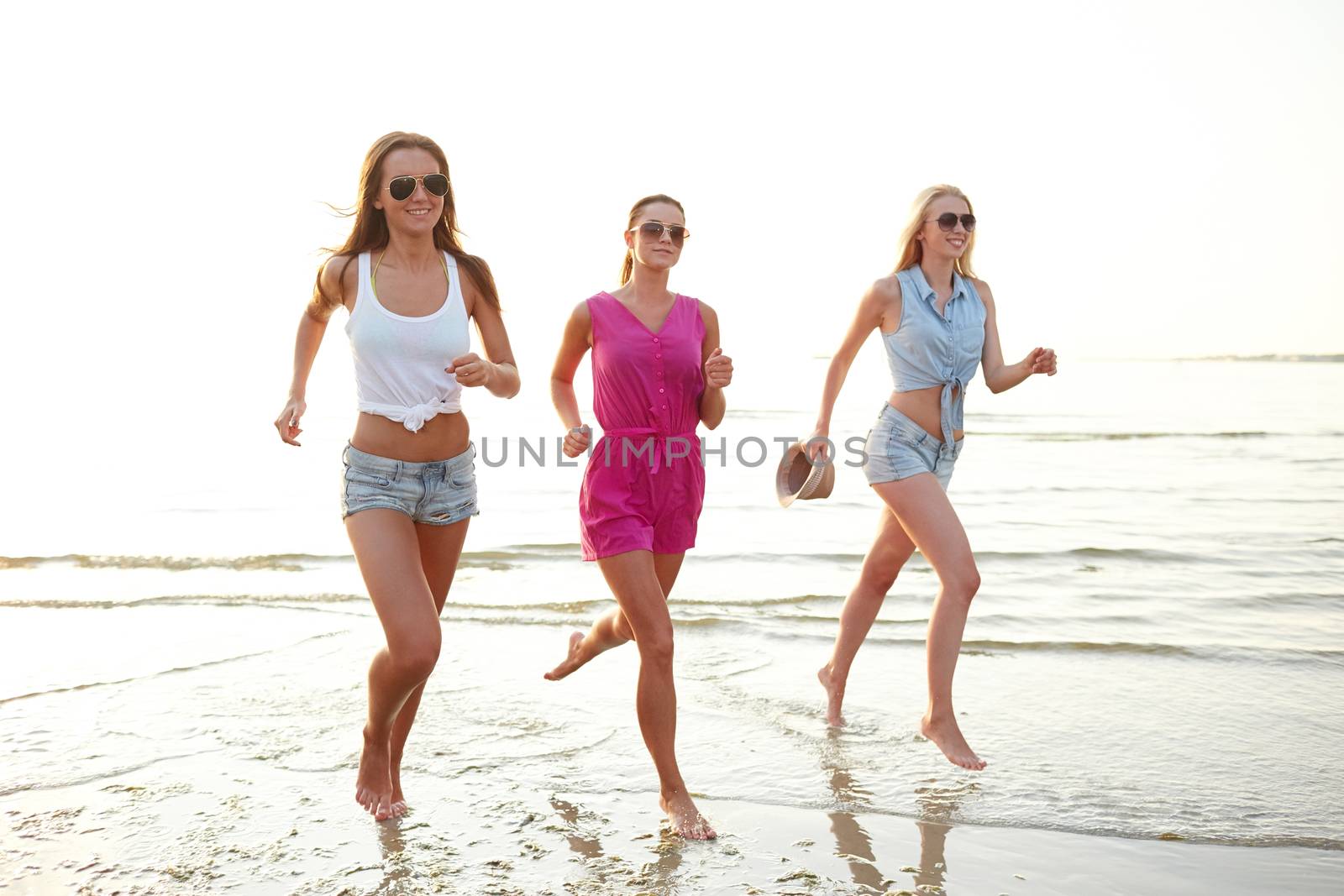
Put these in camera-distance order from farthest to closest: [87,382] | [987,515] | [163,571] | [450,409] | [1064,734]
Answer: [87,382]
[987,515]
[163,571]
[1064,734]
[450,409]

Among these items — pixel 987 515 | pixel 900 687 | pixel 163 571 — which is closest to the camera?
pixel 900 687

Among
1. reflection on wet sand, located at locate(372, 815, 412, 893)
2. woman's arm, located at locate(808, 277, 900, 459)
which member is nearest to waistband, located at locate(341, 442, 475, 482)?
reflection on wet sand, located at locate(372, 815, 412, 893)

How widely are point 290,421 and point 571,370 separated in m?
1.15

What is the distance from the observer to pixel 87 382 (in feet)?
115

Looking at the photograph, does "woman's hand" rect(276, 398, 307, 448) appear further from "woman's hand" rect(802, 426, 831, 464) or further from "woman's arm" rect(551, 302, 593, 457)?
"woman's hand" rect(802, 426, 831, 464)

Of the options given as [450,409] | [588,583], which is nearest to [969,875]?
[450,409]

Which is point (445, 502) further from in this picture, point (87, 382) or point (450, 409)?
point (87, 382)

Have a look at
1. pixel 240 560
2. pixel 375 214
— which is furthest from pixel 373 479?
pixel 240 560

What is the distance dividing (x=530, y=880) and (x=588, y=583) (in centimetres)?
605

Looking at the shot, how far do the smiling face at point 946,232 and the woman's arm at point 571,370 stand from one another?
1772 millimetres

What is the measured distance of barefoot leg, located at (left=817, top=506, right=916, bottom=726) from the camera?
5.33 m

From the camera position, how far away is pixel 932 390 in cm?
520

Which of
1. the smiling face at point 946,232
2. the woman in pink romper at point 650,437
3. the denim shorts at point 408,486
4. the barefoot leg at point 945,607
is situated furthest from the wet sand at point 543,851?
the smiling face at point 946,232

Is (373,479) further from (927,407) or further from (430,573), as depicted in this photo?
(927,407)
